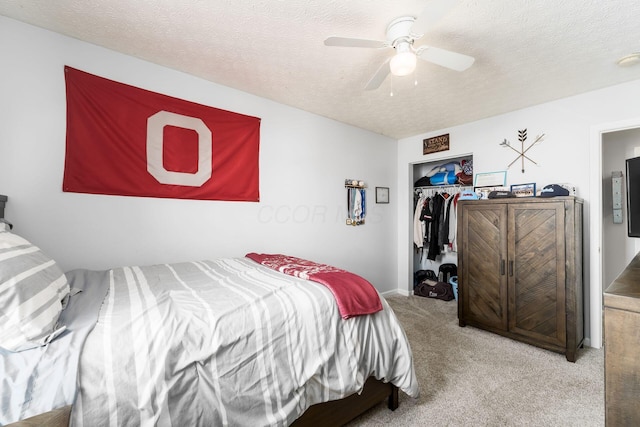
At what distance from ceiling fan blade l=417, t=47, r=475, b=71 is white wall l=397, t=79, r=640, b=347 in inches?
69.5

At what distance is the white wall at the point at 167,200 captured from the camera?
5.87ft

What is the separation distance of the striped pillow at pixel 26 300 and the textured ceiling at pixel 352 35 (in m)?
1.52

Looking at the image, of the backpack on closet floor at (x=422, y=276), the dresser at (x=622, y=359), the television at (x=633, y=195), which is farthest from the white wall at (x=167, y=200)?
the dresser at (x=622, y=359)

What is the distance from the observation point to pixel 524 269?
2.50 m

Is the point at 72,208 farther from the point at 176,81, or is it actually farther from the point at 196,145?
the point at 176,81

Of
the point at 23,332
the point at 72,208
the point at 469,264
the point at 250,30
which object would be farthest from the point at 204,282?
the point at 469,264

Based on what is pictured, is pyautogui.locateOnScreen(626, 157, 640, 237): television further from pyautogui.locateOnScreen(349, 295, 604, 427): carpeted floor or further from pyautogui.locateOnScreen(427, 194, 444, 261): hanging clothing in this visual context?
pyautogui.locateOnScreen(427, 194, 444, 261): hanging clothing

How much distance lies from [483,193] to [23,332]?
12.3ft

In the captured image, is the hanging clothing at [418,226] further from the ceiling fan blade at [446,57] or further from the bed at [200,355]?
the bed at [200,355]

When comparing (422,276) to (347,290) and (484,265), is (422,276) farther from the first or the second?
(347,290)

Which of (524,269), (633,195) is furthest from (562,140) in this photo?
(524,269)

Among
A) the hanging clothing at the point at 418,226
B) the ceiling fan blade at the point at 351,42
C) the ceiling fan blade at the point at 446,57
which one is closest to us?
the ceiling fan blade at the point at 351,42

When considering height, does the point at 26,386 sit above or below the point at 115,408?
above

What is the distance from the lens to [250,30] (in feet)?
5.84
